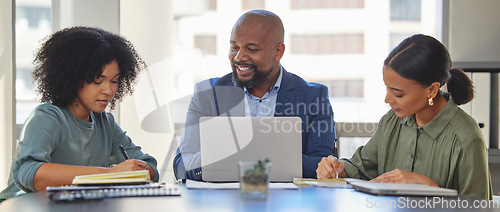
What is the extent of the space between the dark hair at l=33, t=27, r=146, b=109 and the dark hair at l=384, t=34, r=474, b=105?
1.04 metres

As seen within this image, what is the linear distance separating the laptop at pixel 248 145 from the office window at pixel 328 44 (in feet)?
7.61

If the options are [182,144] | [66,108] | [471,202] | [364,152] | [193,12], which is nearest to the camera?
[471,202]

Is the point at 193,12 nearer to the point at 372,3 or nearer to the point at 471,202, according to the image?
the point at 372,3

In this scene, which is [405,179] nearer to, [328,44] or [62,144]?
[62,144]

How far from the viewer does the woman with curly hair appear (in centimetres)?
171

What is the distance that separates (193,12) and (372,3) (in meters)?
1.34

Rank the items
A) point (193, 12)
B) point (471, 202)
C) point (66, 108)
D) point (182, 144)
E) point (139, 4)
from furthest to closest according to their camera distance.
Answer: point (193, 12) → point (139, 4) → point (182, 144) → point (66, 108) → point (471, 202)

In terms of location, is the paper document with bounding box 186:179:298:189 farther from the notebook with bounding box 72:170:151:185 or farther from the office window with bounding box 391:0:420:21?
the office window with bounding box 391:0:420:21

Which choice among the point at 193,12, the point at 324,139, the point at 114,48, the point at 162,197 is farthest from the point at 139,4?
the point at 162,197

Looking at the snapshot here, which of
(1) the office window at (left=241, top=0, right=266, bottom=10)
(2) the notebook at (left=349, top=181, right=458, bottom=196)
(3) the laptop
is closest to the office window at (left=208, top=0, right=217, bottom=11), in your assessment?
(1) the office window at (left=241, top=0, right=266, bottom=10)

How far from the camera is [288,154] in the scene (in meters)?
1.71

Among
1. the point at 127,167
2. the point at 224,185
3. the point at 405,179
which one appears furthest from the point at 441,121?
the point at 127,167

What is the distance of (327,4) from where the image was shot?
396 centimetres

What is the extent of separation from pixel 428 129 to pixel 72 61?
1.29 m
